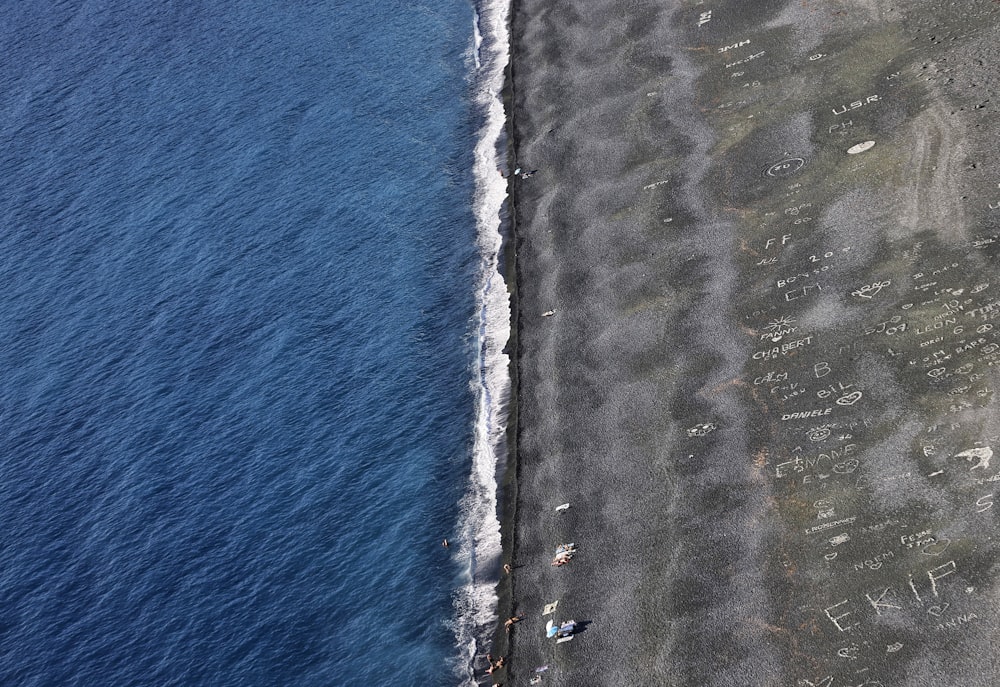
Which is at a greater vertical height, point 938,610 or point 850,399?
point 850,399

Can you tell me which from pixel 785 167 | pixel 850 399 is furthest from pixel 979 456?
pixel 785 167

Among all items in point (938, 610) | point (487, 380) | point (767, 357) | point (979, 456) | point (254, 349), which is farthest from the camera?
point (254, 349)

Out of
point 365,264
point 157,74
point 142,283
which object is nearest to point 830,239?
point 365,264

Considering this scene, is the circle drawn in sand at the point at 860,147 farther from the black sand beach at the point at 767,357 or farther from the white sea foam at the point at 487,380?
the white sea foam at the point at 487,380

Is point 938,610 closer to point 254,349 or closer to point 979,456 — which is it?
point 979,456

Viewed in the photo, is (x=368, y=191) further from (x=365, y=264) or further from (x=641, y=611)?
(x=641, y=611)

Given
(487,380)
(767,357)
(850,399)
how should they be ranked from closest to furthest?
(850,399) < (767,357) < (487,380)
